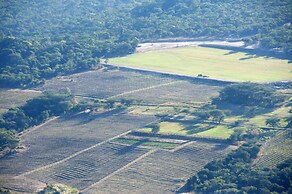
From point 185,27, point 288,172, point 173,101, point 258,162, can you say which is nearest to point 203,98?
point 173,101

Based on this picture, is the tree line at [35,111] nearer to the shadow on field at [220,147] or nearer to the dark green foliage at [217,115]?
the dark green foliage at [217,115]

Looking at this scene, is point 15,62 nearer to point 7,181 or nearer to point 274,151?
point 7,181

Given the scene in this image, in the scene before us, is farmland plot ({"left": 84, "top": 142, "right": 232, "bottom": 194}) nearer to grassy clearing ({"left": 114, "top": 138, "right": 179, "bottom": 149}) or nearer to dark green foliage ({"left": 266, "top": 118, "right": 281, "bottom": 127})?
grassy clearing ({"left": 114, "top": 138, "right": 179, "bottom": 149})

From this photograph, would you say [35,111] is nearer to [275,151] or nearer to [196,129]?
[196,129]

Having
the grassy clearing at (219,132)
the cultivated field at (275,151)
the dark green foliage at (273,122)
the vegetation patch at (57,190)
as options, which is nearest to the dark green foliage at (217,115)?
the grassy clearing at (219,132)

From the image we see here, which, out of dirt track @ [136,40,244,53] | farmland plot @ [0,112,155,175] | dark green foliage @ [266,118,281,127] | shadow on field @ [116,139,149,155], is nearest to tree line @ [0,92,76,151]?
farmland plot @ [0,112,155,175]

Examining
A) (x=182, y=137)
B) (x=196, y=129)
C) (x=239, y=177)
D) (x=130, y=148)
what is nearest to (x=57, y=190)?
(x=130, y=148)

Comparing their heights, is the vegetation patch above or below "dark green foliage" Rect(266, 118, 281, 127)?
below
